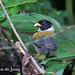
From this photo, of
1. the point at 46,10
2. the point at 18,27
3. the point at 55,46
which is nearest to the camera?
the point at 18,27

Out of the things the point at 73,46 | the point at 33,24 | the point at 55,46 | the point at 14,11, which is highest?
the point at 14,11

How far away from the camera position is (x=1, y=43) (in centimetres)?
201

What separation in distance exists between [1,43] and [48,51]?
0.50 meters

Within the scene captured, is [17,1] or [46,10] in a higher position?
[17,1]

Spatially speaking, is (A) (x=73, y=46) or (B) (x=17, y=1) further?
(B) (x=17, y=1)

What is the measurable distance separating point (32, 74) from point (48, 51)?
0.64 metres

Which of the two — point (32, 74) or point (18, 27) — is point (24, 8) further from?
point (32, 74)

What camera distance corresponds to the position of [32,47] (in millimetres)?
2180

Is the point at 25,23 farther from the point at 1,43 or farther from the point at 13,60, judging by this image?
the point at 13,60

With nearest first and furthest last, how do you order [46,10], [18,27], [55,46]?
[18,27] < [55,46] < [46,10]

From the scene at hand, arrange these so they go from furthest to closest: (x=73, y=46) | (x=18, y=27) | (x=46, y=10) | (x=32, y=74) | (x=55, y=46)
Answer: (x=46, y=10) → (x=55, y=46) → (x=18, y=27) → (x=73, y=46) → (x=32, y=74)

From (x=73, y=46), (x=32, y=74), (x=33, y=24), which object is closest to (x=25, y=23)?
(x=33, y=24)

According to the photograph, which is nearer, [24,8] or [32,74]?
[32,74]

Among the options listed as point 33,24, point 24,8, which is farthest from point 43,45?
point 24,8
